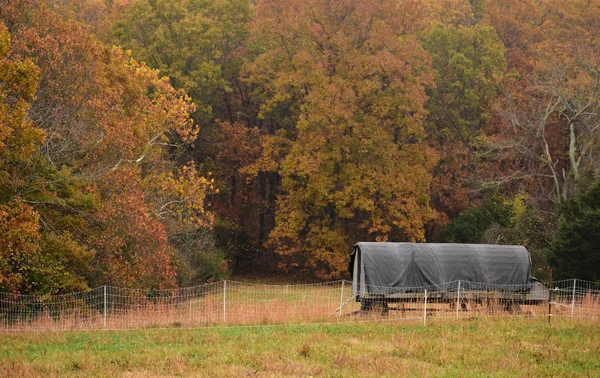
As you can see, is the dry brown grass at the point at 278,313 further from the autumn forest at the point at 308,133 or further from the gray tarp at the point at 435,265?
the autumn forest at the point at 308,133

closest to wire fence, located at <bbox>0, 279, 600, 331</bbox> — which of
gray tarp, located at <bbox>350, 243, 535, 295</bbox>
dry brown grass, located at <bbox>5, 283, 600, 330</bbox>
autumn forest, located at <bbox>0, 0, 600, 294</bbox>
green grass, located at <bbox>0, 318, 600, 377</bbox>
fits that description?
dry brown grass, located at <bbox>5, 283, 600, 330</bbox>

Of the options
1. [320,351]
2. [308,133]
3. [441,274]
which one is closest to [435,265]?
[441,274]

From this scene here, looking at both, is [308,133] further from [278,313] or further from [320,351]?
[320,351]

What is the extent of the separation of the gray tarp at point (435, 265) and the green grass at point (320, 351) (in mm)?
4313

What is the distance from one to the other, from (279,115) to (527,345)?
32512 mm

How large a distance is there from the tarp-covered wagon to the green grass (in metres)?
3.75

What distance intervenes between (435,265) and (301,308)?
502cm

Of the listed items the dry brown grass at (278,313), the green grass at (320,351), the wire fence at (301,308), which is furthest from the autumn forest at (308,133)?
the green grass at (320,351)

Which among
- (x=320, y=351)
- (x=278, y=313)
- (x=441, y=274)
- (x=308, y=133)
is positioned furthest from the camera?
(x=308, y=133)

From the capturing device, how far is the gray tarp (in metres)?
25.4

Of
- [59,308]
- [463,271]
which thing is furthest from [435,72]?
[59,308]

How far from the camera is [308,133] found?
4266cm

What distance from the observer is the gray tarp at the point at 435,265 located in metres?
25.4

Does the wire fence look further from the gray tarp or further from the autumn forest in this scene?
the autumn forest
